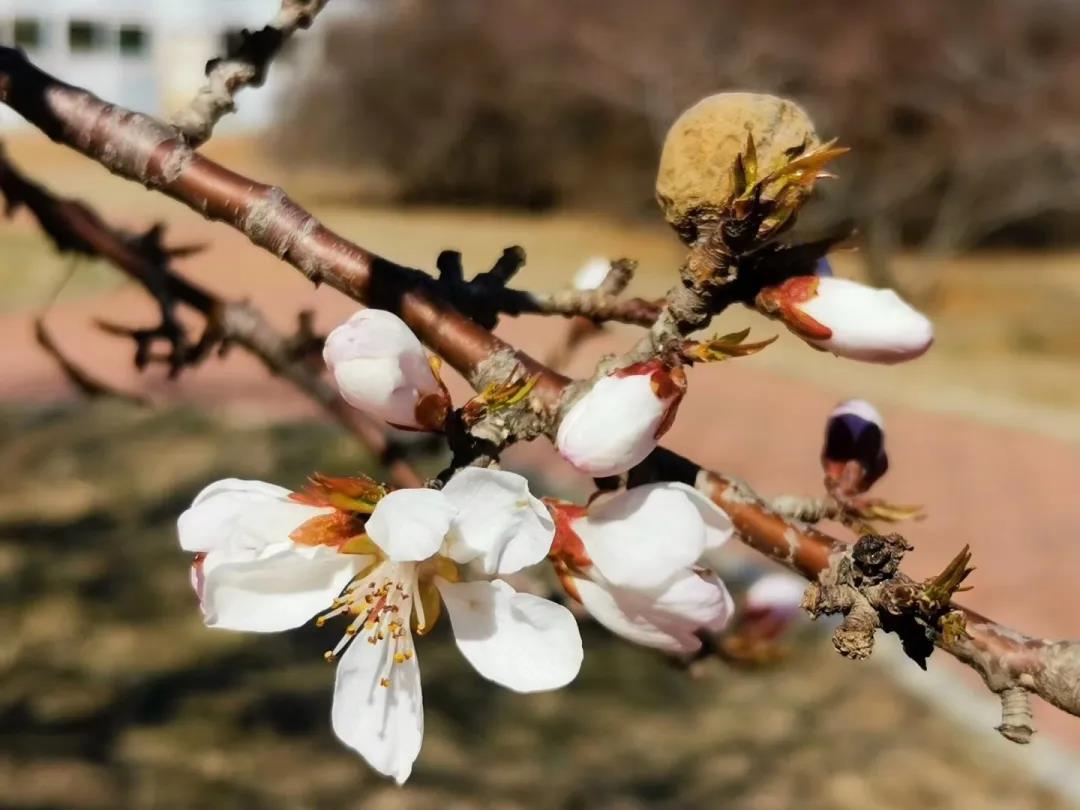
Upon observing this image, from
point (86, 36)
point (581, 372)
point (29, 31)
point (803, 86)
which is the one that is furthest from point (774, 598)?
point (86, 36)

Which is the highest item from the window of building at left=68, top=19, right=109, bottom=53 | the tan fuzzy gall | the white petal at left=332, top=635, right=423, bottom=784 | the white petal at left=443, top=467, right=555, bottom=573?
the window of building at left=68, top=19, right=109, bottom=53

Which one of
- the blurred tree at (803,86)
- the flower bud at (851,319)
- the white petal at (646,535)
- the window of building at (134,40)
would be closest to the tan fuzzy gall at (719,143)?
the flower bud at (851,319)

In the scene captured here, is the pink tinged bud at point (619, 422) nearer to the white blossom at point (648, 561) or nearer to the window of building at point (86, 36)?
the white blossom at point (648, 561)

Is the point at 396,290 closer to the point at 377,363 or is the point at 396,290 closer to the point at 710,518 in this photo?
the point at 377,363

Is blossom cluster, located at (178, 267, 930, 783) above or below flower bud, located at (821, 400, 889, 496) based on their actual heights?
below

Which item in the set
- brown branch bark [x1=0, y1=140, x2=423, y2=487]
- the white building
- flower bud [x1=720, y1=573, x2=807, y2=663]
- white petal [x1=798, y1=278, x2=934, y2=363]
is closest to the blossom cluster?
white petal [x1=798, y1=278, x2=934, y2=363]

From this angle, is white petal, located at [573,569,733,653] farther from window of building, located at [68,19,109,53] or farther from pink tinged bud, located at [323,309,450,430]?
window of building, located at [68,19,109,53]

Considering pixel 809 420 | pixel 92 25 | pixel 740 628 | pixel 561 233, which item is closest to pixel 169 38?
pixel 92 25

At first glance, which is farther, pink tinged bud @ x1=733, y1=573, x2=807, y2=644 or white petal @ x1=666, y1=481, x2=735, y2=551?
pink tinged bud @ x1=733, y1=573, x2=807, y2=644
